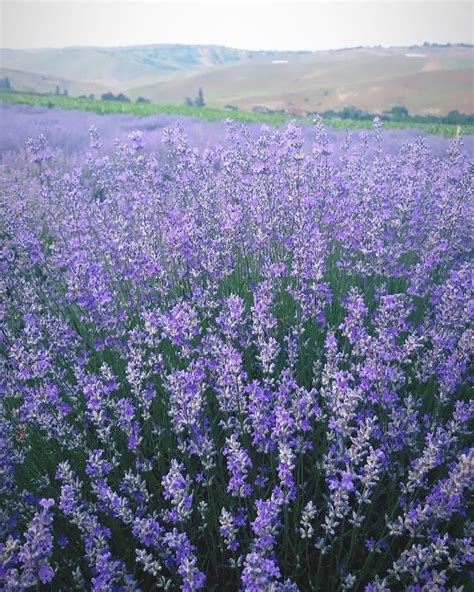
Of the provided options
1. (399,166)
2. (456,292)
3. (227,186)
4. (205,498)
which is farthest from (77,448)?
(399,166)

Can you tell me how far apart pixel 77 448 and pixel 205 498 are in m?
0.64

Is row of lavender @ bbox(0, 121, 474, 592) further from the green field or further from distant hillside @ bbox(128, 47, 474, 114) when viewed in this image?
distant hillside @ bbox(128, 47, 474, 114)

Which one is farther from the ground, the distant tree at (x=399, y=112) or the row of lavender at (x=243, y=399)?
the distant tree at (x=399, y=112)

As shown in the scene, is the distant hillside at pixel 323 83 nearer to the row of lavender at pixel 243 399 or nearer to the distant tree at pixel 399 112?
the distant tree at pixel 399 112

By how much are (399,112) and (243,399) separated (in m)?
27.1

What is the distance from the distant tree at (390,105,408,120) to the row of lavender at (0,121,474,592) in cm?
2144

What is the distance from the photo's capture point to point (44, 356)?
1.85 meters

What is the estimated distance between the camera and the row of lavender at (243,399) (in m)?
1.44

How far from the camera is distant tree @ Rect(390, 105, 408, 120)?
22.7 m

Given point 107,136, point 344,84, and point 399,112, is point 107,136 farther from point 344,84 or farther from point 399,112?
point 344,84

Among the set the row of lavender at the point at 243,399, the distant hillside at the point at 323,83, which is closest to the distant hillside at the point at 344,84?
the distant hillside at the point at 323,83

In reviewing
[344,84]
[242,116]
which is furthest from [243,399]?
[344,84]

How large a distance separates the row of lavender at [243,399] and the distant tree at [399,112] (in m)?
21.4

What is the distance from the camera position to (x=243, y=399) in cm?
167
